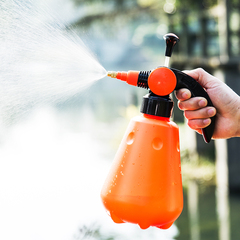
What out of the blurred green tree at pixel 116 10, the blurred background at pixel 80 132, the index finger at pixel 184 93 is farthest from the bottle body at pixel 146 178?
the blurred green tree at pixel 116 10

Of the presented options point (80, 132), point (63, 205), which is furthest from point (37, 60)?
point (80, 132)

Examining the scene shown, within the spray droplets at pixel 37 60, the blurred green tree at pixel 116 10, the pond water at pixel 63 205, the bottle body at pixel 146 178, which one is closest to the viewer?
the bottle body at pixel 146 178

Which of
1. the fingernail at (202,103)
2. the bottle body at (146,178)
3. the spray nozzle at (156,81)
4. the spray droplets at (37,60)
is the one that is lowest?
the bottle body at (146,178)

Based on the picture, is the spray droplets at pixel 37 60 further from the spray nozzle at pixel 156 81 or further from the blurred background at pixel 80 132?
the spray nozzle at pixel 156 81

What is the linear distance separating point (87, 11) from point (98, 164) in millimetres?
3625

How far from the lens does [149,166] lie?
2.50ft

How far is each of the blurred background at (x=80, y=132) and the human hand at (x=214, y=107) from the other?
30 centimetres

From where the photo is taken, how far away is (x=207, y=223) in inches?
123

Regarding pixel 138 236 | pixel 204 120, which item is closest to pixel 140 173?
pixel 204 120

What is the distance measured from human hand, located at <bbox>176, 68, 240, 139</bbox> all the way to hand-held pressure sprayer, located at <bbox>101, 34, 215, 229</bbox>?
129 mm

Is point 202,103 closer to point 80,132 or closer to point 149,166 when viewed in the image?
point 149,166

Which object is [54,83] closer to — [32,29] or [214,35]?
[32,29]

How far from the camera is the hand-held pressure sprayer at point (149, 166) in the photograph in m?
0.75

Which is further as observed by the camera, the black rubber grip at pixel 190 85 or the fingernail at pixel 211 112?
the fingernail at pixel 211 112
